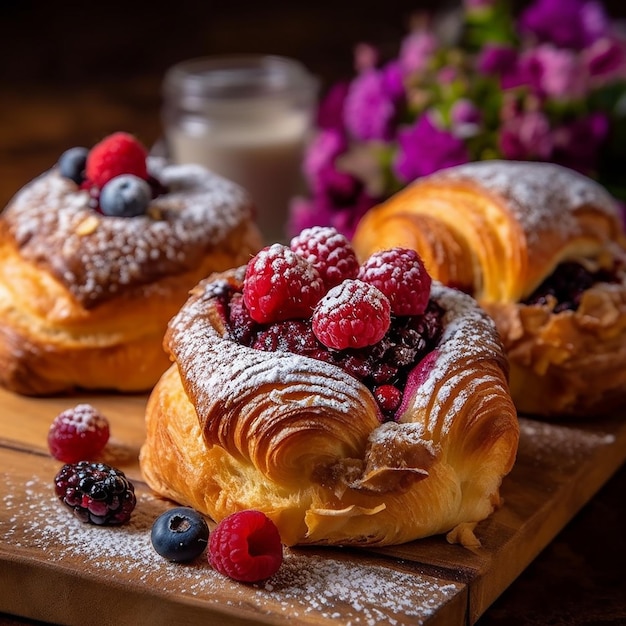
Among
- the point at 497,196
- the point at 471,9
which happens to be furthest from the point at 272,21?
the point at 497,196

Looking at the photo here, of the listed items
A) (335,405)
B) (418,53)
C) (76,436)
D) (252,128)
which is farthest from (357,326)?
(252,128)

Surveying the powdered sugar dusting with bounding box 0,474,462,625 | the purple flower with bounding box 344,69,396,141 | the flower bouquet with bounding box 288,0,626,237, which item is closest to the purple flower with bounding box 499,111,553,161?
the flower bouquet with bounding box 288,0,626,237

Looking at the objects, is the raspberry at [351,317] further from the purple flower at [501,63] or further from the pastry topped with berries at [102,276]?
the purple flower at [501,63]

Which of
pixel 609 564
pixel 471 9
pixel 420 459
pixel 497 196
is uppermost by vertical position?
Result: pixel 471 9

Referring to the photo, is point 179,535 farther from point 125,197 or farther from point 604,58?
point 604,58

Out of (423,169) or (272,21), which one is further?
(272,21)

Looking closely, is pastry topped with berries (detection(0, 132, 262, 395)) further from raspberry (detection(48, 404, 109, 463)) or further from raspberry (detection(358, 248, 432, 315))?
raspberry (detection(358, 248, 432, 315))

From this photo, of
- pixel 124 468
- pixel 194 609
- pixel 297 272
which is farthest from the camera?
pixel 124 468

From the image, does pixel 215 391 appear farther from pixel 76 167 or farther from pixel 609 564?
pixel 76 167
